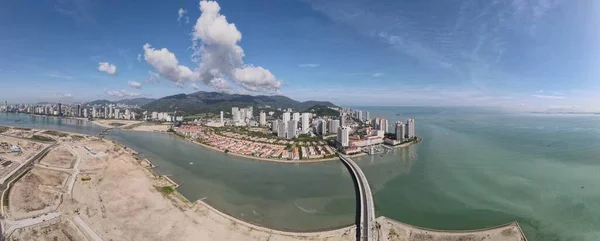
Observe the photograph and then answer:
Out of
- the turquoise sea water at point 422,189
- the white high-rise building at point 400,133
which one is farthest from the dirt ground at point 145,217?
the white high-rise building at point 400,133

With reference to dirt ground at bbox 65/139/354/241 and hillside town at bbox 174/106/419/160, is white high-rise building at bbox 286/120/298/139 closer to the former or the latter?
hillside town at bbox 174/106/419/160

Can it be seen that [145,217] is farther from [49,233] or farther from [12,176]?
[12,176]

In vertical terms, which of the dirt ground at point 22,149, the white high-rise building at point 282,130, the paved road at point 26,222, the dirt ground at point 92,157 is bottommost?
the paved road at point 26,222

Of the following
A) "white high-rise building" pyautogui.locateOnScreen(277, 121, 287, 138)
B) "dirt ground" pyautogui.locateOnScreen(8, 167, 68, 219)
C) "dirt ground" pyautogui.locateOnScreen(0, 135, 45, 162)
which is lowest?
"dirt ground" pyautogui.locateOnScreen(8, 167, 68, 219)

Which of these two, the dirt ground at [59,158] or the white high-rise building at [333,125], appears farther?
the white high-rise building at [333,125]

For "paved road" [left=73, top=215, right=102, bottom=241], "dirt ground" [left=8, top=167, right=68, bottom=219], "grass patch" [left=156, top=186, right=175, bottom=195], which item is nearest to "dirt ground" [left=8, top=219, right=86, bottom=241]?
"paved road" [left=73, top=215, right=102, bottom=241]

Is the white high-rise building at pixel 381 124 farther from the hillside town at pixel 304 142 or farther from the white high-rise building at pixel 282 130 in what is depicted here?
the white high-rise building at pixel 282 130

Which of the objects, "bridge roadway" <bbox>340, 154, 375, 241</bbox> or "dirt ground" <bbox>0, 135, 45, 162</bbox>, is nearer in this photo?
"bridge roadway" <bbox>340, 154, 375, 241</bbox>
